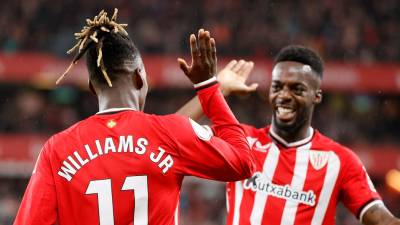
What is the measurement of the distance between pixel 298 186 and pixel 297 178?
62mm

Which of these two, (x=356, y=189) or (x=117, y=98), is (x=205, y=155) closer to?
(x=117, y=98)

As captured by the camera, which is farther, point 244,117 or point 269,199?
point 244,117

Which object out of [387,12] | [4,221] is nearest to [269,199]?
[4,221]

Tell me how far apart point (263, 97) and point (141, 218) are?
15257 millimetres

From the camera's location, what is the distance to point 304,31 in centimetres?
1858

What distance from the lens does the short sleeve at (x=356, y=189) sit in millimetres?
4762

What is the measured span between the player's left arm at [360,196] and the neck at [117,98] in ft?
5.72

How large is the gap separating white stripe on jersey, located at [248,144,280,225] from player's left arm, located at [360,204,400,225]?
0.60 metres

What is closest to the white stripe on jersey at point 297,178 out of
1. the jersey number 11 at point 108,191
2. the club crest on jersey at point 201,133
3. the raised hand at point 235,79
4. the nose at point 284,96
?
the nose at point 284,96

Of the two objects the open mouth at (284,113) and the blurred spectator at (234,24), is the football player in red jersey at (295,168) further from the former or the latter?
the blurred spectator at (234,24)

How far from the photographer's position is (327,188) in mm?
4879

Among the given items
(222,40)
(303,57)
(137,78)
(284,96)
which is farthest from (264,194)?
(222,40)

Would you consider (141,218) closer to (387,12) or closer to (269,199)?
(269,199)

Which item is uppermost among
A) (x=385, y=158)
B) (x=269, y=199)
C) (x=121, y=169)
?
(x=121, y=169)
